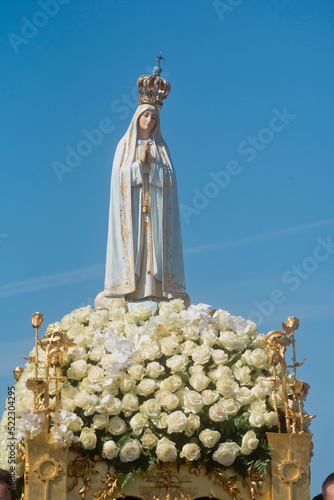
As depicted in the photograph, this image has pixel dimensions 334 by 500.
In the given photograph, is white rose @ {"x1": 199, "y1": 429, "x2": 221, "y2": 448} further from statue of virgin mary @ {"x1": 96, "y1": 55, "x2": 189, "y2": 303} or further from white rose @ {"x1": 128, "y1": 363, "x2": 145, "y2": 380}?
statue of virgin mary @ {"x1": 96, "y1": 55, "x2": 189, "y2": 303}

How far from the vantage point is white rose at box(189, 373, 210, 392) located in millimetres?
5480

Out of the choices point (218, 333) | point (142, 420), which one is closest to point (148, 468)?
point (142, 420)

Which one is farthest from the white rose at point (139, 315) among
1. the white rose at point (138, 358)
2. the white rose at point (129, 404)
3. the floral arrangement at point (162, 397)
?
the white rose at point (129, 404)

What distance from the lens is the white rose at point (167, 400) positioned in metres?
5.36

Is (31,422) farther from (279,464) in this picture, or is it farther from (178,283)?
(178,283)

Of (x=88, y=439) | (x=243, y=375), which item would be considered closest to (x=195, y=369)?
(x=243, y=375)

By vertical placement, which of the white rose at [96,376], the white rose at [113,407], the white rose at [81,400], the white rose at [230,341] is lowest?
the white rose at [113,407]

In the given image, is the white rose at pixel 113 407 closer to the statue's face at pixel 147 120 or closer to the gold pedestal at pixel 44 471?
the gold pedestal at pixel 44 471

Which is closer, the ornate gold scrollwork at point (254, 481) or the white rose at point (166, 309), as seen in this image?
the ornate gold scrollwork at point (254, 481)

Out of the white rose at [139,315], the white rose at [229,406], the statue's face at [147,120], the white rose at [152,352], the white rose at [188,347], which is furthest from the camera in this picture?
the statue's face at [147,120]

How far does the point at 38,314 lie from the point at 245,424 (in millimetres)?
1625

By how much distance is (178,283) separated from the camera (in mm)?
7941

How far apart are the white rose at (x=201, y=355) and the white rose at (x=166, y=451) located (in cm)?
66

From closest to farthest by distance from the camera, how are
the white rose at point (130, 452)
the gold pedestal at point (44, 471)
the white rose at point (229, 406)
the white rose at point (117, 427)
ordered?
1. the gold pedestal at point (44, 471)
2. the white rose at point (130, 452)
3. the white rose at point (117, 427)
4. the white rose at point (229, 406)
